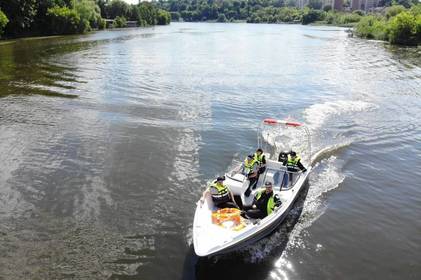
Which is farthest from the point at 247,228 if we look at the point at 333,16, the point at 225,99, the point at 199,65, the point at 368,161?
the point at 333,16

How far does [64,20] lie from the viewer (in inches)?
3548

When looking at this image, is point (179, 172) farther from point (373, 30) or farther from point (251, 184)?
point (373, 30)

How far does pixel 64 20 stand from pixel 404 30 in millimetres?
72522

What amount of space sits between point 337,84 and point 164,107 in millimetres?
19346

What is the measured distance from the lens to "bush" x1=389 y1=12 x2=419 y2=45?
260 ft

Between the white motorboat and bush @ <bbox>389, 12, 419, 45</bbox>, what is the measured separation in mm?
74758

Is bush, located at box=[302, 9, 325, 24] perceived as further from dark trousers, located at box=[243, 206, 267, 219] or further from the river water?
dark trousers, located at box=[243, 206, 267, 219]

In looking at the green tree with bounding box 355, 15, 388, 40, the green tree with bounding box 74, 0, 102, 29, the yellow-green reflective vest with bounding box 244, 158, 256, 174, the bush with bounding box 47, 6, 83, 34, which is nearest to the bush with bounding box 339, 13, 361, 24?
the green tree with bounding box 355, 15, 388, 40

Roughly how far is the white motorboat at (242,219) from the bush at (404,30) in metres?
74.8

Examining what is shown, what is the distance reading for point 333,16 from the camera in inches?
7156

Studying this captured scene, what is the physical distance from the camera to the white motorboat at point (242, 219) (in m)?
12.0

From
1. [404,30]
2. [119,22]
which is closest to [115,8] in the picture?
[119,22]

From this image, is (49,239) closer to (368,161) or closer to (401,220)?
(401,220)

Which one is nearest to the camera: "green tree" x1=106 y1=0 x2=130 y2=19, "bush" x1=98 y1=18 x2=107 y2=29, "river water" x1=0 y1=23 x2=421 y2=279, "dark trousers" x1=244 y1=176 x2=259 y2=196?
"river water" x1=0 y1=23 x2=421 y2=279
